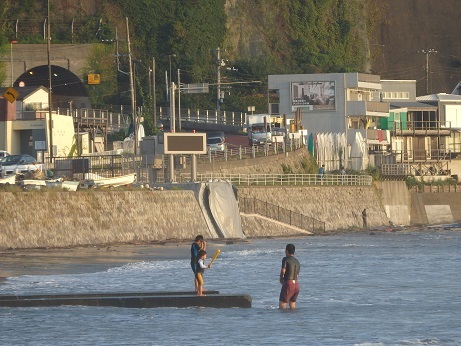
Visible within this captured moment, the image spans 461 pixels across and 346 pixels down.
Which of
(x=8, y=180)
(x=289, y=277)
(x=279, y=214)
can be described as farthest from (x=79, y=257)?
(x=279, y=214)

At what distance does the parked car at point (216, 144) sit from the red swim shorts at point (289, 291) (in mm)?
49393

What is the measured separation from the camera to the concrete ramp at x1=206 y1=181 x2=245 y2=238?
60.7 m

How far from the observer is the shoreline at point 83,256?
1639 inches

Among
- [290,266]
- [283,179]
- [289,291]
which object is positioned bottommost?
[289,291]

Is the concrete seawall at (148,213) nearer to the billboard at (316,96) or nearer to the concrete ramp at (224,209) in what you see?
the concrete ramp at (224,209)

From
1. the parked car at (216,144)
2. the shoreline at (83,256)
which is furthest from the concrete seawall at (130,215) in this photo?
the parked car at (216,144)

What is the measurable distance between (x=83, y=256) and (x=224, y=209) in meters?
15.2

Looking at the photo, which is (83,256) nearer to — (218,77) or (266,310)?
(266,310)

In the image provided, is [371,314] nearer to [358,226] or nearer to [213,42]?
[358,226]

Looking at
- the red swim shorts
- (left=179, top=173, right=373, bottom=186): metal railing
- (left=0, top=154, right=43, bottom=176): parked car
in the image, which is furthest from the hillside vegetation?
the red swim shorts

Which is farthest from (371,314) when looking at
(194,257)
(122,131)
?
(122,131)

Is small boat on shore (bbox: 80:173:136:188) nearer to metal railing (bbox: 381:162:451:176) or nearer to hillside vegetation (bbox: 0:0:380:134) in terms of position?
metal railing (bbox: 381:162:451:176)

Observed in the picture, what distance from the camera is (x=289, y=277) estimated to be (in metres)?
30.1

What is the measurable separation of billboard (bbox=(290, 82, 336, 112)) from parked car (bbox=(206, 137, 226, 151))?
692 inches
